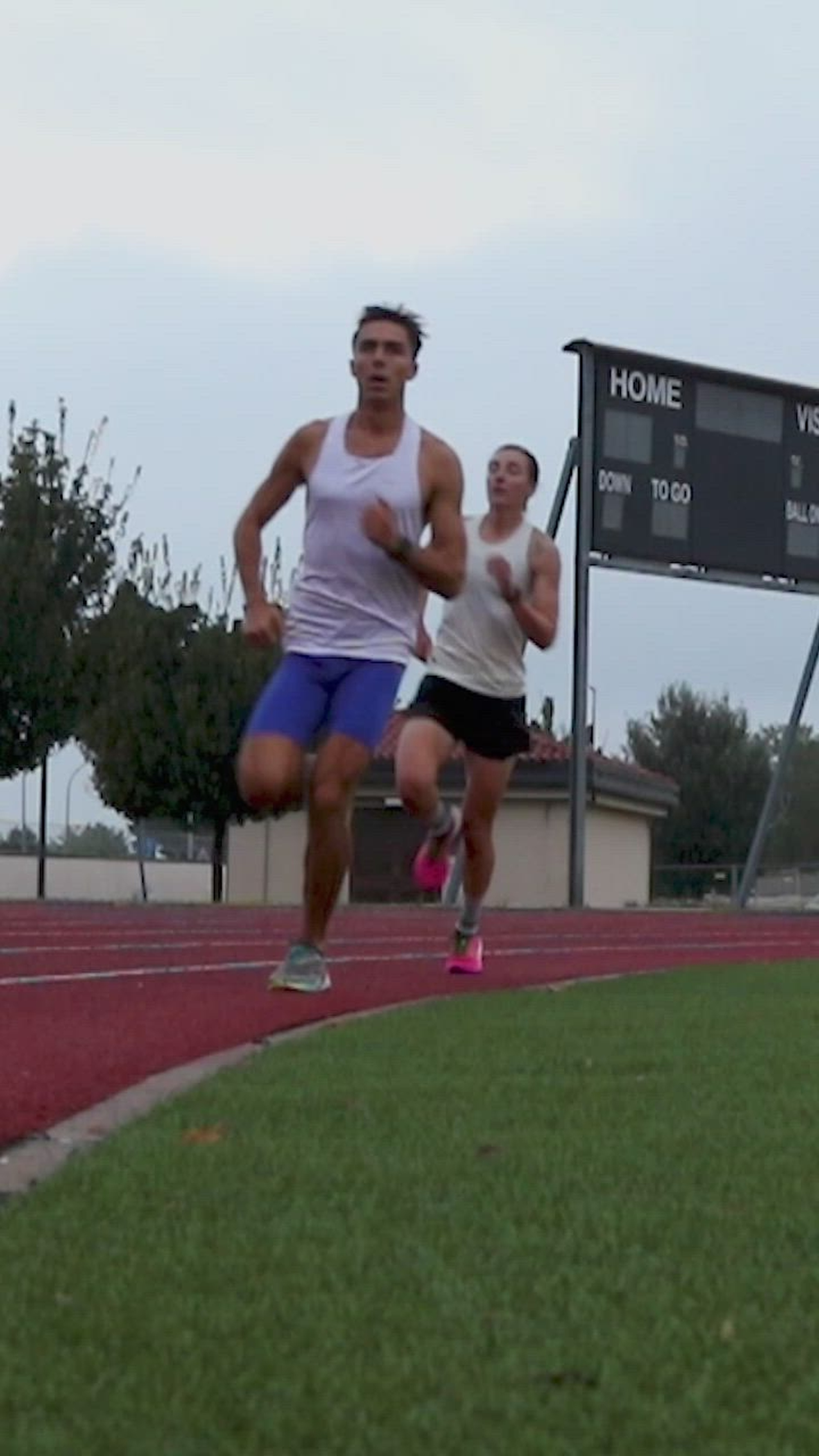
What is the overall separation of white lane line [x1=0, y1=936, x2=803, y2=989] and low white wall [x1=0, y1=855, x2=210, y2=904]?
3829 centimetres

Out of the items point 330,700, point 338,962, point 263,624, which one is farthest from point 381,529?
point 338,962

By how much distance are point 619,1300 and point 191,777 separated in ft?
148

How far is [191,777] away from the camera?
158 ft

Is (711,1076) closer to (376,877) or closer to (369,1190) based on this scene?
(369,1190)

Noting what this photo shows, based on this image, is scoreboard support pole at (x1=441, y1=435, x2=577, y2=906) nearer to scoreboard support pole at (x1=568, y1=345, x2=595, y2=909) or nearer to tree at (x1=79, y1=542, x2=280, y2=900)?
scoreboard support pole at (x1=568, y1=345, x2=595, y2=909)

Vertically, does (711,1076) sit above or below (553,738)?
below

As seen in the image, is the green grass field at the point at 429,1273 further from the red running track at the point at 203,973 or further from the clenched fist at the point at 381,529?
the clenched fist at the point at 381,529

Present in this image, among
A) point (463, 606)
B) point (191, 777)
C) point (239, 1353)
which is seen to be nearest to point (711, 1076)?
point (239, 1353)

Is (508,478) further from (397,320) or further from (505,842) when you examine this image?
(505,842)

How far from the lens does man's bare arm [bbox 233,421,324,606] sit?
8.46m

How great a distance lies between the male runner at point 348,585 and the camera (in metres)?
8.30

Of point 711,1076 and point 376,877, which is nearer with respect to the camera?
point 711,1076

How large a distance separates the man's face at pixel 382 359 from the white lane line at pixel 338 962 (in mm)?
2335

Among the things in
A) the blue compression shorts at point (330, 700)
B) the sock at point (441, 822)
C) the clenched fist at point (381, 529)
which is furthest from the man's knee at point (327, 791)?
the sock at point (441, 822)
